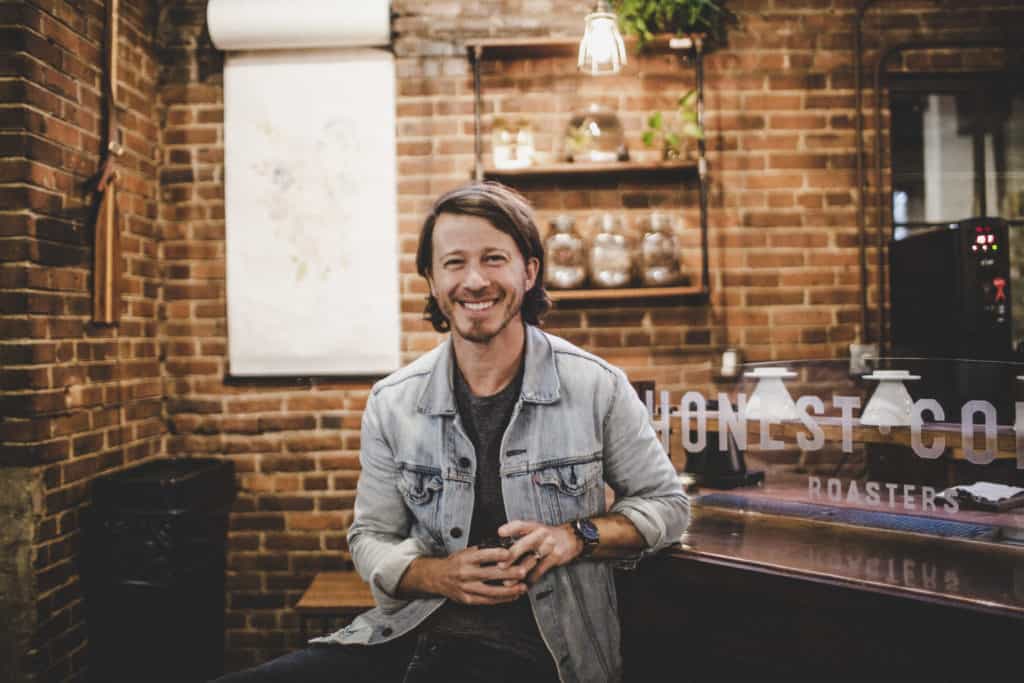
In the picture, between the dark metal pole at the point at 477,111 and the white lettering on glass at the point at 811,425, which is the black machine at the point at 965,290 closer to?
the white lettering on glass at the point at 811,425

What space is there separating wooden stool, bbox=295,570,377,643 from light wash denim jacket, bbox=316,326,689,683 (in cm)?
103

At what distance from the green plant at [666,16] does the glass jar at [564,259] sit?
0.84 m

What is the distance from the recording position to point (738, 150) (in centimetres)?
303

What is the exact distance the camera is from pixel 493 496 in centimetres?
157

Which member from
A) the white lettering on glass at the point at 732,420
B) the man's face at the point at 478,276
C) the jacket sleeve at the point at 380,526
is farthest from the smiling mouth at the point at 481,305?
the white lettering on glass at the point at 732,420

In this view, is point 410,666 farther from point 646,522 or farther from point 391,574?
point 646,522

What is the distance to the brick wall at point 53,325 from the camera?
2.23 meters

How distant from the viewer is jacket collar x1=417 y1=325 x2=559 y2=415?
160 centimetres

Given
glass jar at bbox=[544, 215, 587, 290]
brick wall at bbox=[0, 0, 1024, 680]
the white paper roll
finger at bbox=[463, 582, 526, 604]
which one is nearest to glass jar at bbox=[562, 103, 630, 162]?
brick wall at bbox=[0, 0, 1024, 680]

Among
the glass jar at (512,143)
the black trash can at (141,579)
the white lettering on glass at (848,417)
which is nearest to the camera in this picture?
the white lettering on glass at (848,417)

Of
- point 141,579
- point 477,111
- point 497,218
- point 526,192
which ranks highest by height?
point 477,111

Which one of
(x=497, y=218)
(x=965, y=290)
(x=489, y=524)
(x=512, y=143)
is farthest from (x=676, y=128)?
(x=489, y=524)

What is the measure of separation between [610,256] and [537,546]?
1.59 metres

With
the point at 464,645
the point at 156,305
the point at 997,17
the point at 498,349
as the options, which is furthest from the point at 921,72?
the point at 156,305
